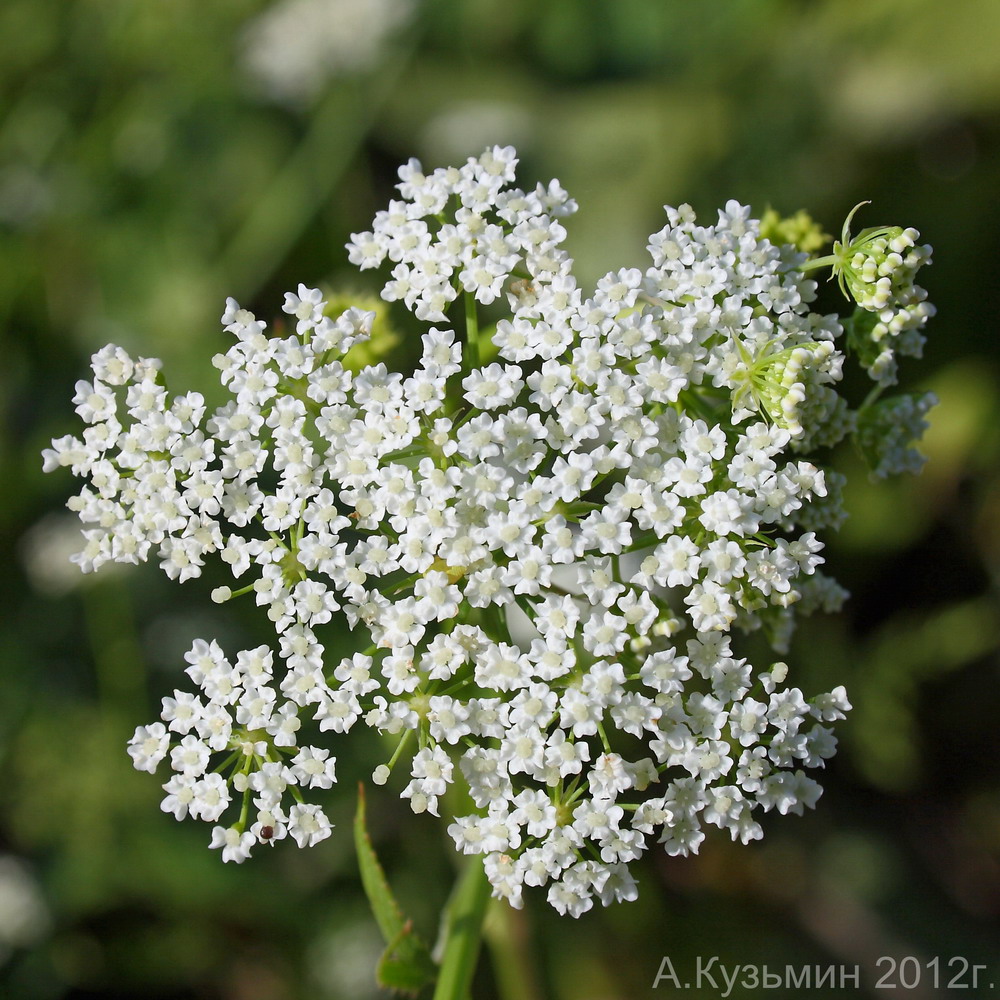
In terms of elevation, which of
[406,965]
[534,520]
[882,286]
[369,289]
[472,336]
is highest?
[369,289]

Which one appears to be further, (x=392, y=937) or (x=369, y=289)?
(x=369, y=289)

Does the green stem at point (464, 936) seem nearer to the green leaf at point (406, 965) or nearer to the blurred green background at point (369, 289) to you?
the green leaf at point (406, 965)

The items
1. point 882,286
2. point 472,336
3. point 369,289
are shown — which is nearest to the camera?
point 882,286

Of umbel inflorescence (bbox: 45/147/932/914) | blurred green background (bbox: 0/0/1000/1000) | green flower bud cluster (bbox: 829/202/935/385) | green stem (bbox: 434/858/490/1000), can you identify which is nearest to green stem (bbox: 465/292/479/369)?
umbel inflorescence (bbox: 45/147/932/914)

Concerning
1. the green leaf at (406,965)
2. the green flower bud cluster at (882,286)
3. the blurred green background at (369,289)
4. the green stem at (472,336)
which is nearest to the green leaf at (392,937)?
the green leaf at (406,965)

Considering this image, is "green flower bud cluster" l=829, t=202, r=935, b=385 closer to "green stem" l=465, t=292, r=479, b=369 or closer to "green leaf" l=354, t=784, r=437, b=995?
"green stem" l=465, t=292, r=479, b=369

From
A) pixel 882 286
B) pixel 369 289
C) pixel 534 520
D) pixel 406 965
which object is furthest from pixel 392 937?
pixel 369 289

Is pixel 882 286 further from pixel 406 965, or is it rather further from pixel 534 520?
pixel 406 965
